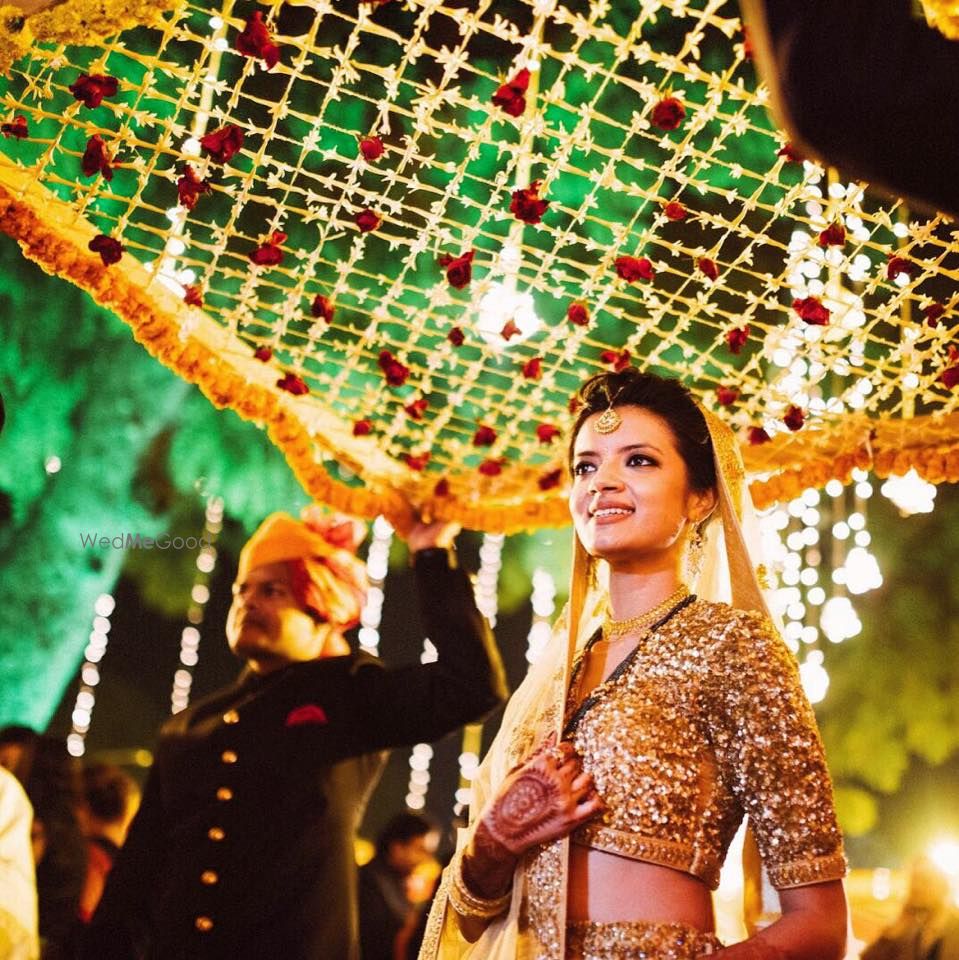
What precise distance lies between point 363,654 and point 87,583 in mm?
6438

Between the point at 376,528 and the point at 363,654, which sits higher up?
the point at 376,528

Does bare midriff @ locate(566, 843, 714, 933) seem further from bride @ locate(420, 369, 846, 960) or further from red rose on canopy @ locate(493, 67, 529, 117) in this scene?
red rose on canopy @ locate(493, 67, 529, 117)

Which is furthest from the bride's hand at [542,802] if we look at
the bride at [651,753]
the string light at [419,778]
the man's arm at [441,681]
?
the string light at [419,778]

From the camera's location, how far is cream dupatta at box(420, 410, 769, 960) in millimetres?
1928

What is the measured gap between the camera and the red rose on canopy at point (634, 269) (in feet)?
8.89

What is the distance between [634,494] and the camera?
2148mm

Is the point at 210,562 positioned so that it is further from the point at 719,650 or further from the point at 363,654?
the point at 719,650

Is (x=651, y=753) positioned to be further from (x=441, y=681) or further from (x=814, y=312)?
(x=814, y=312)

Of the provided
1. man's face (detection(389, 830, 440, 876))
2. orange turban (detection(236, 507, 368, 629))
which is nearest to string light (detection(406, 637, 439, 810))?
man's face (detection(389, 830, 440, 876))

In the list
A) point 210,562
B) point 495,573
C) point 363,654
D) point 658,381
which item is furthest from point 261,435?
point 658,381

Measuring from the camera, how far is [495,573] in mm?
10289

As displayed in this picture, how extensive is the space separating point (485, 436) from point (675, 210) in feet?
3.40

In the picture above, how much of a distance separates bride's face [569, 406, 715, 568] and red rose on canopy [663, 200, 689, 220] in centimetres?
59

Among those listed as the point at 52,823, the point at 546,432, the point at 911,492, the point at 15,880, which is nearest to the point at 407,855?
the point at 52,823
